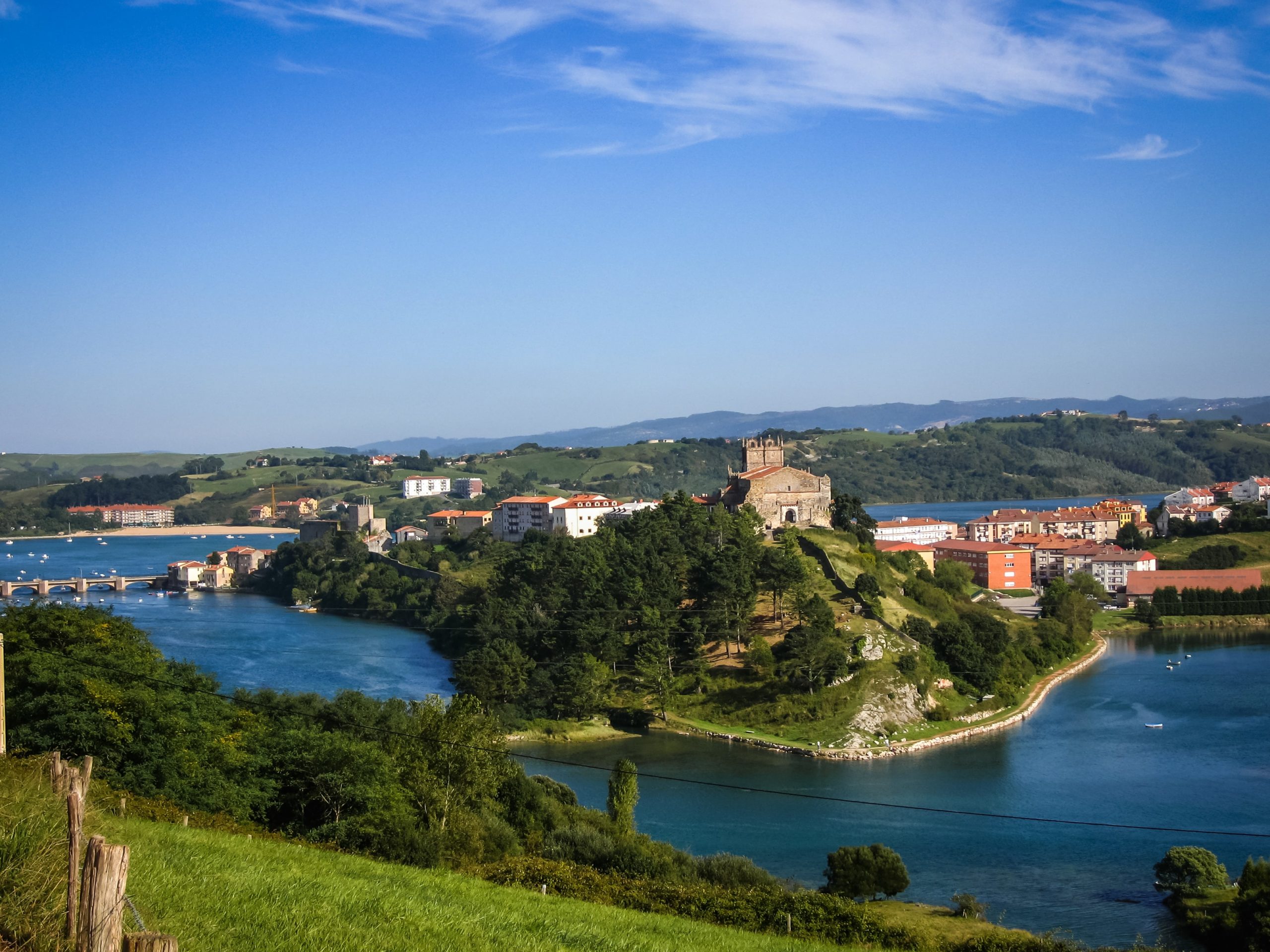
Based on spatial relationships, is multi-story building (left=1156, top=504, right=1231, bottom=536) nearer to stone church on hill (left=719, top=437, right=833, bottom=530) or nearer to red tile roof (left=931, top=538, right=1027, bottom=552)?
red tile roof (left=931, top=538, right=1027, bottom=552)

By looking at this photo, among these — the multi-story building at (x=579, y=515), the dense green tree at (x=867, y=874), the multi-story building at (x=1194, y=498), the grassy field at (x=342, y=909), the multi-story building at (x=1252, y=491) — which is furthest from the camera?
the multi-story building at (x=1194, y=498)

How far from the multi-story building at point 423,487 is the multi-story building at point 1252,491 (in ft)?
141

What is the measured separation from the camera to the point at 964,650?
71.8 feet

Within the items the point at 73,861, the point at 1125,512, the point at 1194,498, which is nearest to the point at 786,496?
the point at 1125,512

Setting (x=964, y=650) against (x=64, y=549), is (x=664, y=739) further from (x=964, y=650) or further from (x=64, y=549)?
(x=64, y=549)

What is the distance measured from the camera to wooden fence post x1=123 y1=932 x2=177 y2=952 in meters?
2.23

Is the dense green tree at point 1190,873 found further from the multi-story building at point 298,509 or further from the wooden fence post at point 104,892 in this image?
the multi-story building at point 298,509

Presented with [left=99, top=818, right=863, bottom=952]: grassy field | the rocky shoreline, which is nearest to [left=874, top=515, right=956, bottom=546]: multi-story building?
the rocky shoreline

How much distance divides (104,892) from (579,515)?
3409cm

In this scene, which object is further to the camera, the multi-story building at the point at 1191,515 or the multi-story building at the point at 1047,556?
the multi-story building at the point at 1191,515

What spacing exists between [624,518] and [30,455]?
311ft

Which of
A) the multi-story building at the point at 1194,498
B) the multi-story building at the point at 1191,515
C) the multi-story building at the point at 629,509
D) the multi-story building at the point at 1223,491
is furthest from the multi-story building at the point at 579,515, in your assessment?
the multi-story building at the point at 1223,491

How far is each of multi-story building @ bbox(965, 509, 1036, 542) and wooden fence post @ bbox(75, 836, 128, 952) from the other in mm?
45234

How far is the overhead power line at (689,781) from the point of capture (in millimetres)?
9594
